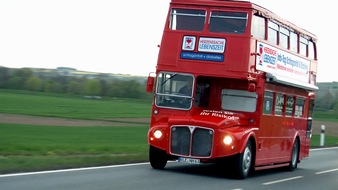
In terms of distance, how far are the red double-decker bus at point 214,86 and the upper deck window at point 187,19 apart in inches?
0.9

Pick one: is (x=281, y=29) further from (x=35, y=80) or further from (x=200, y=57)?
(x=35, y=80)

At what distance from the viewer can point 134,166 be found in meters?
17.5

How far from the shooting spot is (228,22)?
16781 millimetres

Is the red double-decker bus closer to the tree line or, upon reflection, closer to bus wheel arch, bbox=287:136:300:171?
bus wheel arch, bbox=287:136:300:171

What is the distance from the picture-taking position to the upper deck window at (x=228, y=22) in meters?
16.7

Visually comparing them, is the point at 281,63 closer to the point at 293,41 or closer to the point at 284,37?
the point at 284,37

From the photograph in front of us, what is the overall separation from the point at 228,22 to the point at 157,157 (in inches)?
141

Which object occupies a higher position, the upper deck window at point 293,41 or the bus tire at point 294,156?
the upper deck window at point 293,41

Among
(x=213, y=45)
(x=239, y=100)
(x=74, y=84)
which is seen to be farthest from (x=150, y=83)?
(x=74, y=84)

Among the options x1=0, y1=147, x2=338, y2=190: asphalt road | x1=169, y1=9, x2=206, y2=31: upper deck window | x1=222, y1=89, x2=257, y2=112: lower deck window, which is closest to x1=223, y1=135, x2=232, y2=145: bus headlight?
x1=0, y1=147, x2=338, y2=190: asphalt road

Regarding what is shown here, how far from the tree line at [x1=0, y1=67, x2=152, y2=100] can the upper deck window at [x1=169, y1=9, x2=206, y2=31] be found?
260 ft

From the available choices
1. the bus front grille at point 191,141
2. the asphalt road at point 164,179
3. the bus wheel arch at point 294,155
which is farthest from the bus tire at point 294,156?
the bus front grille at point 191,141

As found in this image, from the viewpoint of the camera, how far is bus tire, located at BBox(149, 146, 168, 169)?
1680cm

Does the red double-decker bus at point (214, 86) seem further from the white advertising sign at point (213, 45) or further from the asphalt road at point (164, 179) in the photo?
the asphalt road at point (164, 179)
